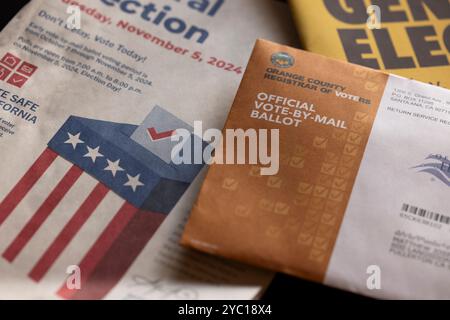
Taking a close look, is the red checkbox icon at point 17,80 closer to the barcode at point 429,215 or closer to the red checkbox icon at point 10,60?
the red checkbox icon at point 10,60

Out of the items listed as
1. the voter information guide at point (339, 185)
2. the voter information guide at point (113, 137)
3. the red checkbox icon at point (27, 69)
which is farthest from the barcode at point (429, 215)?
the red checkbox icon at point (27, 69)

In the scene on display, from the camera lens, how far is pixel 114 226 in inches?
22.8

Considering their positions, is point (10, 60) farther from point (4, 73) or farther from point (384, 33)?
point (384, 33)

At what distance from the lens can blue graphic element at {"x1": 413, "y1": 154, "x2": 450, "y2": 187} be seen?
581 millimetres

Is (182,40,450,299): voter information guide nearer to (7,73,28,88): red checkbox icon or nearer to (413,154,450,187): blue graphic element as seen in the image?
(413,154,450,187): blue graphic element

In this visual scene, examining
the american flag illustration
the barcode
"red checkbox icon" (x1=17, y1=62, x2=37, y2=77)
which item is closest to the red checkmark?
the american flag illustration

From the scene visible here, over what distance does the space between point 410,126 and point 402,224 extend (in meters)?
0.11

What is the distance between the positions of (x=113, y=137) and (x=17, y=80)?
A: 5.7 inches

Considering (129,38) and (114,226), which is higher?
(129,38)

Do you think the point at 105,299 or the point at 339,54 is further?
the point at 339,54

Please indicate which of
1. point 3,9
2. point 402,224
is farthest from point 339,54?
point 3,9
